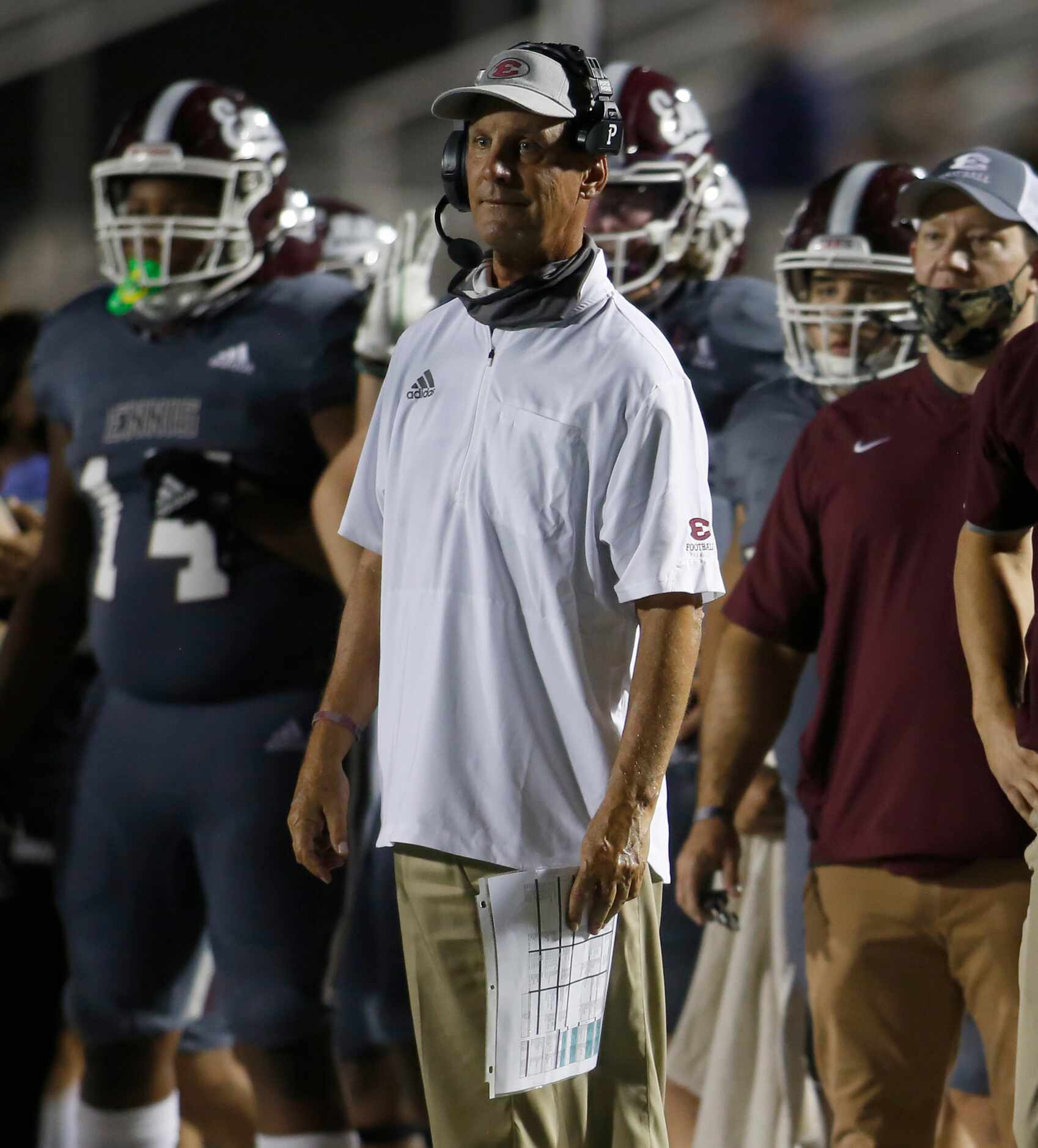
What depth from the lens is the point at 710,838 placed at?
9.34 ft

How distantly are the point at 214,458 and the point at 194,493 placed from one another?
8 centimetres

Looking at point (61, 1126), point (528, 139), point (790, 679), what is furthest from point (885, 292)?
point (61, 1126)

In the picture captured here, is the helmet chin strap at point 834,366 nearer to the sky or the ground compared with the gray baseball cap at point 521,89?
nearer to the ground

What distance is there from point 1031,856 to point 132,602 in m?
1.68

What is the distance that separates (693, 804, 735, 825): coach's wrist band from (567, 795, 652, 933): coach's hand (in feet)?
2.56

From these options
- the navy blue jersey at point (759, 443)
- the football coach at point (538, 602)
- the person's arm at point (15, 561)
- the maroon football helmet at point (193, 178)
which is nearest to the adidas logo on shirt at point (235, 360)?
the maroon football helmet at point (193, 178)

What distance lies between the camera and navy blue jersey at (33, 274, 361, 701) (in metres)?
3.34

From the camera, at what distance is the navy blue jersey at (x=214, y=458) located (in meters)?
3.34

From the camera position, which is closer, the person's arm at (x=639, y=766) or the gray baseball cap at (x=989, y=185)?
the person's arm at (x=639, y=766)

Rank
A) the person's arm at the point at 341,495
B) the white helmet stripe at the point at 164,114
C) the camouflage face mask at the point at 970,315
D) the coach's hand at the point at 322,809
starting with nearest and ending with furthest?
the coach's hand at the point at 322,809, the camouflage face mask at the point at 970,315, the person's arm at the point at 341,495, the white helmet stripe at the point at 164,114

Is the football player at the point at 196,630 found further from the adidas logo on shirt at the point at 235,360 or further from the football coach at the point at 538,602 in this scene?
the football coach at the point at 538,602

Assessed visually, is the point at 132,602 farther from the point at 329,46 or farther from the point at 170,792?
the point at 329,46

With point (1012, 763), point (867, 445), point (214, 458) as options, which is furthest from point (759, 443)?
point (1012, 763)

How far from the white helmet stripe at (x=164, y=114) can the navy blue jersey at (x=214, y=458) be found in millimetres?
350
